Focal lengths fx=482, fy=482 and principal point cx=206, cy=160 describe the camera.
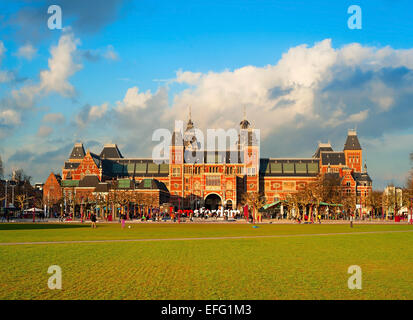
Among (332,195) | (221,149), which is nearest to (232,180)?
(221,149)

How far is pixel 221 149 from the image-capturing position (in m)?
144

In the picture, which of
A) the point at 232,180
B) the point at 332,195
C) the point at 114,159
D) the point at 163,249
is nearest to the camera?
the point at 163,249

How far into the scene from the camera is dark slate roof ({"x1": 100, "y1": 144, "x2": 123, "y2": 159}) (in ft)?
514

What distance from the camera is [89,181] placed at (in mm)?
131500

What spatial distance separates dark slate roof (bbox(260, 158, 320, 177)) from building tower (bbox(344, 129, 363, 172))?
9315 mm

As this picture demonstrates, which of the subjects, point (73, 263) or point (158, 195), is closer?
point (73, 263)

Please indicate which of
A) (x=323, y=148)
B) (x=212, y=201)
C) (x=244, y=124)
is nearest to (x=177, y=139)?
(x=212, y=201)

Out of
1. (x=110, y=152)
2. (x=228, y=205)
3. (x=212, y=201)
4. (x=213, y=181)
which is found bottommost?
(x=228, y=205)

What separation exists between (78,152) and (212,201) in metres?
46.8

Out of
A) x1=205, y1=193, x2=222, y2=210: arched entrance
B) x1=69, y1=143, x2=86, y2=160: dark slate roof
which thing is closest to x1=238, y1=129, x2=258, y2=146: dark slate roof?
x1=205, y1=193, x2=222, y2=210: arched entrance

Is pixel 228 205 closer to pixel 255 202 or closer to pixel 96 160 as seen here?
pixel 96 160
